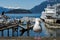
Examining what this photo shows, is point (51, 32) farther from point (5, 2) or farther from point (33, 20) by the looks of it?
point (5, 2)

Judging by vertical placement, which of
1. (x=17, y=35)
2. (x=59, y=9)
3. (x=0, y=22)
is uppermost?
(x=59, y=9)

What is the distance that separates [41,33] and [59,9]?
703 mm

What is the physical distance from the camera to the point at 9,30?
4.88 m

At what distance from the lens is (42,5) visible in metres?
4.82

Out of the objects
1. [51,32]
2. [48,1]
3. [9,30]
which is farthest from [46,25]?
[9,30]

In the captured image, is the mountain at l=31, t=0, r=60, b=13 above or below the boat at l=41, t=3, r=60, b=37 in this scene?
above

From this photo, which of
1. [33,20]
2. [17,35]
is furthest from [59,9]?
[17,35]

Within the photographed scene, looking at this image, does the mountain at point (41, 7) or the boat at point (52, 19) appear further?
the mountain at point (41, 7)

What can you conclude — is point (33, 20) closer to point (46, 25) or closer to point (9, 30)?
point (46, 25)

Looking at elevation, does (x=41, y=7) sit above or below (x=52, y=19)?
above

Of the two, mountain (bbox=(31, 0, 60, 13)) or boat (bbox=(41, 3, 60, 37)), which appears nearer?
boat (bbox=(41, 3, 60, 37))

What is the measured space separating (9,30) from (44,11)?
0.95 meters

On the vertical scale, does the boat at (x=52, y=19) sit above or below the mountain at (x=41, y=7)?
below

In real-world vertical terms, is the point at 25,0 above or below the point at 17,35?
above
